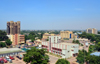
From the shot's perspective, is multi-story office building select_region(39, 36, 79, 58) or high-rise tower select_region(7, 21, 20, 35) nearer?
multi-story office building select_region(39, 36, 79, 58)

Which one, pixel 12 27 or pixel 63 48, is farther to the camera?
pixel 12 27

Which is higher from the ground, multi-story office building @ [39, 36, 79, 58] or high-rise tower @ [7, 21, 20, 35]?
high-rise tower @ [7, 21, 20, 35]

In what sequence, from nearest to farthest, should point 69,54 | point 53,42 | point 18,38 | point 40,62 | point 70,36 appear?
point 40,62 → point 69,54 → point 53,42 → point 18,38 → point 70,36

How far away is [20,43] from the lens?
110 feet

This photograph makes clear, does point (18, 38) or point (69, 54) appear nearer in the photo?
point (69, 54)

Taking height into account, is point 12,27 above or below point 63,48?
above

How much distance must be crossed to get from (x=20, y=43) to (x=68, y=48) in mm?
18857

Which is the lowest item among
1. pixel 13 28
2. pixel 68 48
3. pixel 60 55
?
pixel 60 55

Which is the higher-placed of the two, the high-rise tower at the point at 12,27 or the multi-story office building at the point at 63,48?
the high-rise tower at the point at 12,27

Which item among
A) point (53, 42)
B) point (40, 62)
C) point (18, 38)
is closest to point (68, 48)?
point (53, 42)

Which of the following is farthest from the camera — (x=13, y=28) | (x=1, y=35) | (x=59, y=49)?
(x=13, y=28)

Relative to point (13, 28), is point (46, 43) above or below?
below

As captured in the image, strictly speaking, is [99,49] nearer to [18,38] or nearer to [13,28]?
[18,38]

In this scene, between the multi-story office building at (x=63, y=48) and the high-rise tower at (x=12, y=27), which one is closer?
the multi-story office building at (x=63, y=48)
